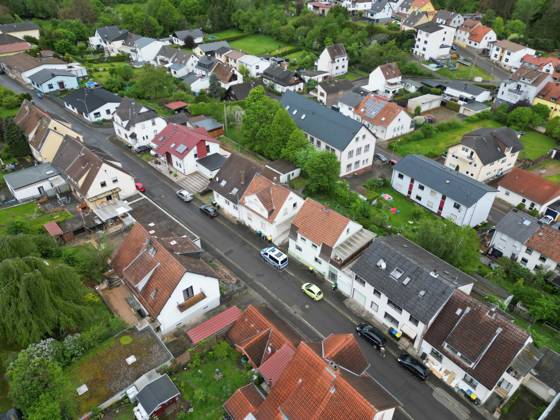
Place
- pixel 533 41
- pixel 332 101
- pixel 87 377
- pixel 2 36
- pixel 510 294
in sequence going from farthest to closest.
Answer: pixel 533 41 → pixel 2 36 → pixel 332 101 → pixel 510 294 → pixel 87 377

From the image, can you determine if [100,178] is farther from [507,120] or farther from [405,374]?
[507,120]

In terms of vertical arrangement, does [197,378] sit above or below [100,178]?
below

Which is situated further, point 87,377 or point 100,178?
point 100,178

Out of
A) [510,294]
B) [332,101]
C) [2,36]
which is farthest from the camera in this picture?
[2,36]

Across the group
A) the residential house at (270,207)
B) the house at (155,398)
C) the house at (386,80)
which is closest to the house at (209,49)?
the house at (386,80)

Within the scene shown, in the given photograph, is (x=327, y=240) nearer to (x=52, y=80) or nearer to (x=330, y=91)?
(x=330, y=91)

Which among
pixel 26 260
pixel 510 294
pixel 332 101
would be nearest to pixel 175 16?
pixel 332 101

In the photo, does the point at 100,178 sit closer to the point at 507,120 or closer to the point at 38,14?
the point at 507,120
